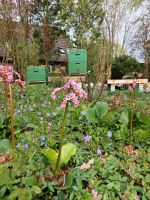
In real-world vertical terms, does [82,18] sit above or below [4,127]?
above

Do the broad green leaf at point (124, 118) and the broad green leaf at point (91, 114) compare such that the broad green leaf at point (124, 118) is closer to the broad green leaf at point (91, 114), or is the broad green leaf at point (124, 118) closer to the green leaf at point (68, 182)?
the broad green leaf at point (91, 114)

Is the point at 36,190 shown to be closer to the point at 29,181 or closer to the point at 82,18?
the point at 29,181

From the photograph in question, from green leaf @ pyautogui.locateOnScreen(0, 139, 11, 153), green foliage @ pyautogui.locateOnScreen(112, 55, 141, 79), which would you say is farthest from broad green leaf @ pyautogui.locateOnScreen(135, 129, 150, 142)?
green foliage @ pyautogui.locateOnScreen(112, 55, 141, 79)

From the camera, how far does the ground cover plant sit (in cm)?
214

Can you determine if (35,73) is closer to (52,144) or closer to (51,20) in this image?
(52,144)

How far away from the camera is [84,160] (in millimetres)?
2553

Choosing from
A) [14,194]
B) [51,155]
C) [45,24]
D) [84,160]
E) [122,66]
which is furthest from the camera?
[45,24]

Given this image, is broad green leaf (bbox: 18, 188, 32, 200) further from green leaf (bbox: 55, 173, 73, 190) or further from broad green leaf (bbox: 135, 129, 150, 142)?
broad green leaf (bbox: 135, 129, 150, 142)

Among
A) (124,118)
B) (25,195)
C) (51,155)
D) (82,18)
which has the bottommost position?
(25,195)

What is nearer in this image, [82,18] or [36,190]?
[36,190]

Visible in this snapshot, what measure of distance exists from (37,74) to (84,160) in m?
8.03

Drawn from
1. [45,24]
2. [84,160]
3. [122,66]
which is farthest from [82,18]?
[84,160]

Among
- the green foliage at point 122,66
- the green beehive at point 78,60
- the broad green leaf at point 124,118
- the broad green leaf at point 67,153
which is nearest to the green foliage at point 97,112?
the broad green leaf at point 124,118

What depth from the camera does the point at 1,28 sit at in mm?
13875
